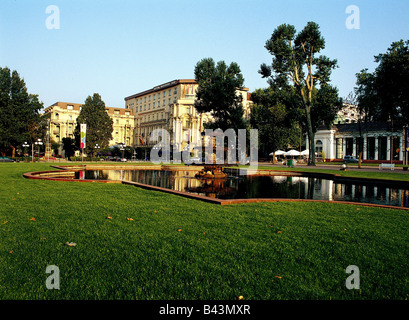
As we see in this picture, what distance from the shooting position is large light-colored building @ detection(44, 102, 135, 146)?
289 ft

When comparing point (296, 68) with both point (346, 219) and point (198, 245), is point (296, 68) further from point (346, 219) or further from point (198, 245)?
point (198, 245)

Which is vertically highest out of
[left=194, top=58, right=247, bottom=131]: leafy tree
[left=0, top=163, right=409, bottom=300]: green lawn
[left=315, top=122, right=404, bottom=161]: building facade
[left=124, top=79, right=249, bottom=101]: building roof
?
[left=124, top=79, right=249, bottom=101]: building roof

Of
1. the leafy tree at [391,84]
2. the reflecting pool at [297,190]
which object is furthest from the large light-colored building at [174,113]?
the reflecting pool at [297,190]

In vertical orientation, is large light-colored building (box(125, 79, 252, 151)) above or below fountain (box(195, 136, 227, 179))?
above

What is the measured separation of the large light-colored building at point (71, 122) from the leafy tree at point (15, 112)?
2801cm

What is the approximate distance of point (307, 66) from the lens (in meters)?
37.7

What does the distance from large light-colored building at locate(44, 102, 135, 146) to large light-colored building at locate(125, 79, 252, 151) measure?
312 centimetres

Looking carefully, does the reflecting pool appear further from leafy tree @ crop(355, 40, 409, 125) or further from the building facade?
the building facade

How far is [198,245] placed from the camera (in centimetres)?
408

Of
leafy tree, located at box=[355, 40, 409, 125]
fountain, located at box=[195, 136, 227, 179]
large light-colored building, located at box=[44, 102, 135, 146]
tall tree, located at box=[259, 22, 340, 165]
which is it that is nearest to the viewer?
fountain, located at box=[195, 136, 227, 179]

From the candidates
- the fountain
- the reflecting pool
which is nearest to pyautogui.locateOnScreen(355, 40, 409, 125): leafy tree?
the reflecting pool
